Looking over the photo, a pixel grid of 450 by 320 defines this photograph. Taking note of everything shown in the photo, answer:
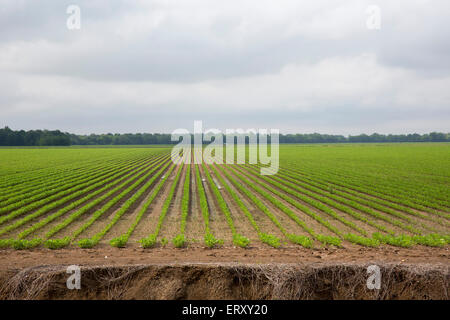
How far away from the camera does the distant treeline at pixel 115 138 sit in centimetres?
12966

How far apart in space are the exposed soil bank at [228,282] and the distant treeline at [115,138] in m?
152

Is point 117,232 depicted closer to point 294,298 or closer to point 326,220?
point 294,298

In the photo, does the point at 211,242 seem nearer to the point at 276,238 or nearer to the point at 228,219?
the point at 276,238

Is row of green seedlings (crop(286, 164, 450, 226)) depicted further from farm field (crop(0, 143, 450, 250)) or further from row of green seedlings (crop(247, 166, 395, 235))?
row of green seedlings (crop(247, 166, 395, 235))

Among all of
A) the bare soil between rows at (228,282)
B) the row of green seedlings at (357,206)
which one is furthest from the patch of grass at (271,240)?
the row of green seedlings at (357,206)

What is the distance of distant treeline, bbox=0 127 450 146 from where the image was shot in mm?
129663

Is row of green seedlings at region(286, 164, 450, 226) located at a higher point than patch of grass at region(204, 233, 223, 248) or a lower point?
lower

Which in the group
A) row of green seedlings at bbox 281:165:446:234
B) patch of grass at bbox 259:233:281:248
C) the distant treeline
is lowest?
row of green seedlings at bbox 281:165:446:234

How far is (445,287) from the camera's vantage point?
5594 millimetres

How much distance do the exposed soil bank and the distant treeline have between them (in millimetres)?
151869

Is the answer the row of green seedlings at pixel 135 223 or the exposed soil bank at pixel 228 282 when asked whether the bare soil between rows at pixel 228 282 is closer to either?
the exposed soil bank at pixel 228 282
